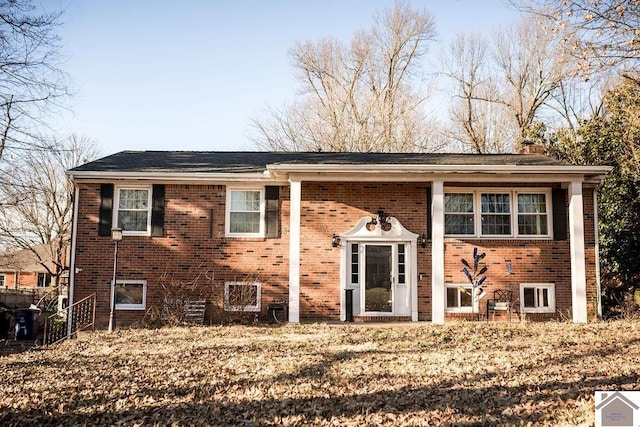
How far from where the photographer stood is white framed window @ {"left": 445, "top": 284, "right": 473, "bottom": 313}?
13336 mm

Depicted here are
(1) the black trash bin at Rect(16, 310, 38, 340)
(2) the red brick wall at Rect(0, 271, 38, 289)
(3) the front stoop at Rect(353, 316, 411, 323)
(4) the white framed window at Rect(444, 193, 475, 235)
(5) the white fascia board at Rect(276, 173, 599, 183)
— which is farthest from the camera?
(2) the red brick wall at Rect(0, 271, 38, 289)

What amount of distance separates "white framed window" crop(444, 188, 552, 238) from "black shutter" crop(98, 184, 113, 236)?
26.8ft

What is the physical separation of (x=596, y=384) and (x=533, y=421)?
1.59m

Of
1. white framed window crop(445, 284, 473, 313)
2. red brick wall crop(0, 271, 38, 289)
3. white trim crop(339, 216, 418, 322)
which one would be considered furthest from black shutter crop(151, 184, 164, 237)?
red brick wall crop(0, 271, 38, 289)

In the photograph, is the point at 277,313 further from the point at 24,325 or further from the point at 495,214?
the point at 24,325

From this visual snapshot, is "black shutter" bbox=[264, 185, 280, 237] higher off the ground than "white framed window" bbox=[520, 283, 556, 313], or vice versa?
"black shutter" bbox=[264, 185, 280, 237]

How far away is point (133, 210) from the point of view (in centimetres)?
1370

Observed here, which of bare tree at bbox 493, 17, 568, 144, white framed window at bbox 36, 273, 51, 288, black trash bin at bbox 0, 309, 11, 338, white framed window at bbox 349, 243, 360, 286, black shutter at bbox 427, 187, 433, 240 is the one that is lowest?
black trash bin at bbox 0, 309, 11, 338

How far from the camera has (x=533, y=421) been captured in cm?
520

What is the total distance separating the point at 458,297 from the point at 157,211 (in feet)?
24.9

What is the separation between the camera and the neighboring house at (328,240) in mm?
13289

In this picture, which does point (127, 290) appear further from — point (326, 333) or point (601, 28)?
point (601, 28)

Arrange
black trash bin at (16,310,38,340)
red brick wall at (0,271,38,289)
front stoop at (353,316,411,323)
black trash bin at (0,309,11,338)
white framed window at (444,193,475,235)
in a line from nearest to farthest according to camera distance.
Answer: front stoop at (353,316,411,323) → white framed window at (444,193,475,235) → black trash bin at (16,310,38,340) → black trash bin at (0,309,11,338) → red brick wall at (0,271,38,289)

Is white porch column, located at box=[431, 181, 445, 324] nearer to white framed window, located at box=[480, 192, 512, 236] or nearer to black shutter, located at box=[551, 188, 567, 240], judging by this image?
white framed window, located at box=[480, 192, 512, 236]
